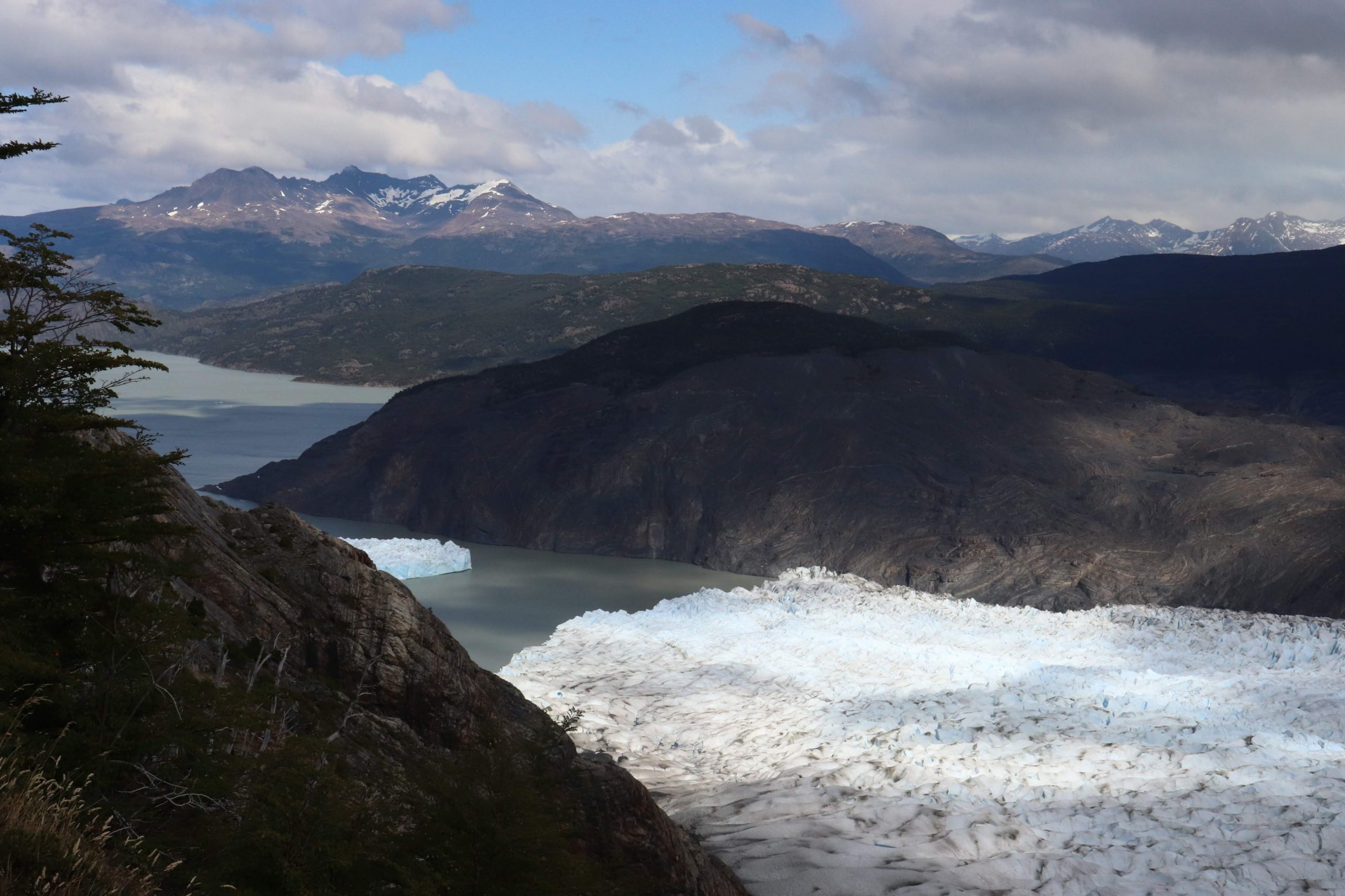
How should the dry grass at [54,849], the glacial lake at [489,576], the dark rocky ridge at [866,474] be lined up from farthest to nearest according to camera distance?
1. the dark rocky ridge at [866,474]
2. the glacial lake at [489,576]
3. the dry grass at [54,849]

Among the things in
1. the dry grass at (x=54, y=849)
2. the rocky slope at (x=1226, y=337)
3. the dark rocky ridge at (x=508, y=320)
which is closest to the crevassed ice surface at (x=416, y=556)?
the dry grass at (x=54, y=849)

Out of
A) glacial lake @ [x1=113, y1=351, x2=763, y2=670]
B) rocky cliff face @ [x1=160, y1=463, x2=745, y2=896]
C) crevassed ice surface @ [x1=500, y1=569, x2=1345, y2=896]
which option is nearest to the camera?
rocky cliff face @ [x1=160, y1=463, x2=745, y2=896]

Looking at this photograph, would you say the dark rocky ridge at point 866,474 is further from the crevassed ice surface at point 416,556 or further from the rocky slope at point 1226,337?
the rocky slope at point 1226,337

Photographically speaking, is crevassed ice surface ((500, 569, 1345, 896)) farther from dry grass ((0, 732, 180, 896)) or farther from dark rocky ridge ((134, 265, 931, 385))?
dark rocky ridge ((134, 265, 931, 385))

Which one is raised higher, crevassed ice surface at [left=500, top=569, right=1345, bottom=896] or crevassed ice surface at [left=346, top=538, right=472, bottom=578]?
crevassed ice surface at [left=346, top=538, right=472, bottom=578]

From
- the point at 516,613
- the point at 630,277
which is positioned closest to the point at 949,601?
the point at 516,613

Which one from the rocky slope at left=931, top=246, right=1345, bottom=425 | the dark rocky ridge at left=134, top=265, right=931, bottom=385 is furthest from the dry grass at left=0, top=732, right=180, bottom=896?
the dark rocky ridge at left=134, top=265, right=931, bottom=385

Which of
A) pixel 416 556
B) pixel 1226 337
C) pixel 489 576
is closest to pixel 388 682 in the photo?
pixel 416 556
